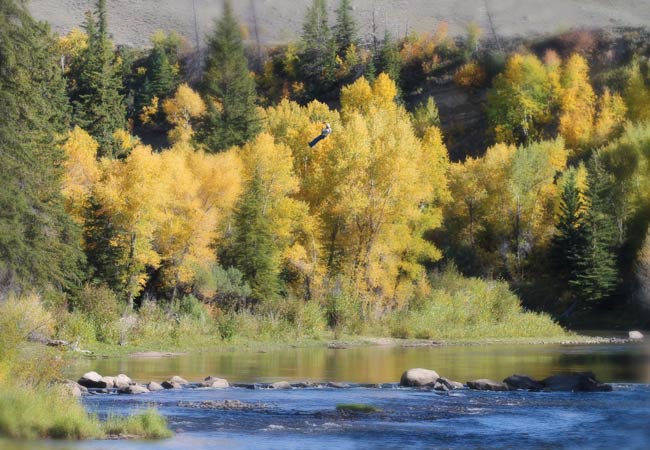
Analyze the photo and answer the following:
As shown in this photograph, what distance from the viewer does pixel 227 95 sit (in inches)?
3858

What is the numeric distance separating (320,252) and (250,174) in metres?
8.10

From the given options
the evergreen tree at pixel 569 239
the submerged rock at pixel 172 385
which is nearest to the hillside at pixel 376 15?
the evergreen tree at pixel 569 239

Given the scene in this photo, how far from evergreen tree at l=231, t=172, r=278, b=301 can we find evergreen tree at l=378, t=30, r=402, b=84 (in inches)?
2657

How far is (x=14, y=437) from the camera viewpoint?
73.4ft

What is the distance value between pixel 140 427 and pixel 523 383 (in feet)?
47.5

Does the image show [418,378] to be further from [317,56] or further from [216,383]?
[317,56]

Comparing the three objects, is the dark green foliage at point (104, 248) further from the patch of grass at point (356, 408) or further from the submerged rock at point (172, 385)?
the patch of grass at point (356, 408)

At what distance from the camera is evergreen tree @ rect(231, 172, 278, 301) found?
181ft

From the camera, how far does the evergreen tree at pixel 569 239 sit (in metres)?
68.2

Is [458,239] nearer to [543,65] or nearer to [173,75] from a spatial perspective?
[543,65]

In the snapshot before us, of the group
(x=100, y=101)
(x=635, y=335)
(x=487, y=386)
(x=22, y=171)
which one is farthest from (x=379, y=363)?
(x=100, y=101)

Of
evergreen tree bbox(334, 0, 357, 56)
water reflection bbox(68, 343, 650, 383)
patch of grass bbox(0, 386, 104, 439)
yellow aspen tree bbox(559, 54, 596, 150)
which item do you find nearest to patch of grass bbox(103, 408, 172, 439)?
patch of grass bbox(0, 386, 104, 439)

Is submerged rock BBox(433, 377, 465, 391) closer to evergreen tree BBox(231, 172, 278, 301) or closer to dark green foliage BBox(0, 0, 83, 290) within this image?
dark green foliage BBox(0, 0, 83, 290)

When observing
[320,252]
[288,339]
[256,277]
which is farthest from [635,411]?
[320,252]
